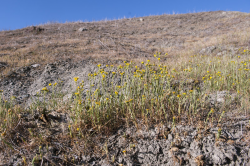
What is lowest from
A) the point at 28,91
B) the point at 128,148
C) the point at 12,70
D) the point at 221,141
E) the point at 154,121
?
the point at 128,148

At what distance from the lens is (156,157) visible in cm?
204

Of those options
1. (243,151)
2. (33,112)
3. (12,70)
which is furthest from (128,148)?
(12,70)

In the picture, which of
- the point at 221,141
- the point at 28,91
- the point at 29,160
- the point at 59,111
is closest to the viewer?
the point at 29,160

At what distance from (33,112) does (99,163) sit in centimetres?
160

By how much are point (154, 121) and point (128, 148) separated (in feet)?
2.27

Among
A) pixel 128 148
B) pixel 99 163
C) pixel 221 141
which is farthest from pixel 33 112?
pixel 221 141

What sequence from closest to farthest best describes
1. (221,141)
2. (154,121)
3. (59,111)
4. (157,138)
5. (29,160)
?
(29,160), (221,141), (157,138), (154,121), (59,111)

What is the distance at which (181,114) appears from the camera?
2676mm

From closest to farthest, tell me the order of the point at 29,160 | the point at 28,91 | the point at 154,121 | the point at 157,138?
the point at 29,160 < the point at 157,138 < the point at 154,121 < the point at 28,91

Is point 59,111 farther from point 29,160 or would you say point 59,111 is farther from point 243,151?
point 243,151

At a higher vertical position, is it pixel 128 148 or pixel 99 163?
pixel 128 148

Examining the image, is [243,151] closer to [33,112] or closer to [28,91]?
[33,112]

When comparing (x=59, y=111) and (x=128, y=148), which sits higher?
(x=59, y=111)

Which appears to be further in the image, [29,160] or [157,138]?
[157,138]
